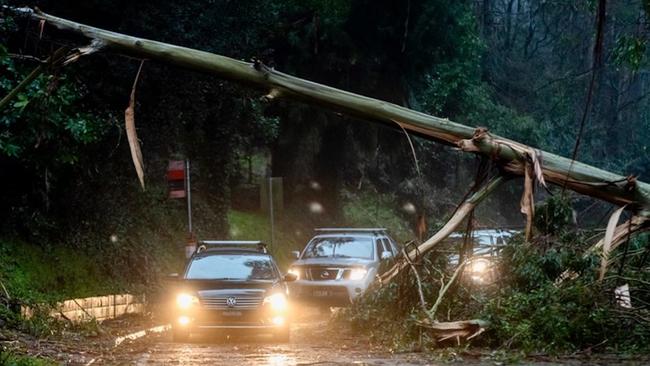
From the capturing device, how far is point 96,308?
20.4m

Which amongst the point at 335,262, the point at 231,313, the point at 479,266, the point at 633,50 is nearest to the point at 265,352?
the point at 231,313

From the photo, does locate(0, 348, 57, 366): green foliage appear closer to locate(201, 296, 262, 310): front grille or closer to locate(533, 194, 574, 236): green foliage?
locate(201, 296, 262, 310): front grille

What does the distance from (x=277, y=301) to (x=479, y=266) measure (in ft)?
11.6

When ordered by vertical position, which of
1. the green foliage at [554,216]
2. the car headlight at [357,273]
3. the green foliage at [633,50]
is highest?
the green foliage at [633,50]

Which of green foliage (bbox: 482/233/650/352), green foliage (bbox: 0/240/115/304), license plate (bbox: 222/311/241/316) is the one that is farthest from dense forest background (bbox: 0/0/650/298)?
license plate (bbox: 222/311/241/316)

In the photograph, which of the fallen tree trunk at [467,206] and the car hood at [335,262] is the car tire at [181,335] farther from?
the fallen tree trunk at [467,206]

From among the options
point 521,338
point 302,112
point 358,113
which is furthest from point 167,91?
point 358,113

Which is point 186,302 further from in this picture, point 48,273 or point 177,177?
point 177,177

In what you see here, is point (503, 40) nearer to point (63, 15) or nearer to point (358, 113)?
point (63, 15)

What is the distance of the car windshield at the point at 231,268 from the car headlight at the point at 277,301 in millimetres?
692

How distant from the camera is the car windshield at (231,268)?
58.4 ft

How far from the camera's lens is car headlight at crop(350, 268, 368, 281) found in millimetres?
22025

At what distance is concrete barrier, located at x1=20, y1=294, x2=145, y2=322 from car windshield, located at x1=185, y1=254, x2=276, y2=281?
2.26 m

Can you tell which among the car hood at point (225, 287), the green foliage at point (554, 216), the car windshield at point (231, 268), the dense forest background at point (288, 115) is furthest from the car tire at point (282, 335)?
the green foliage at point (554, 216)
